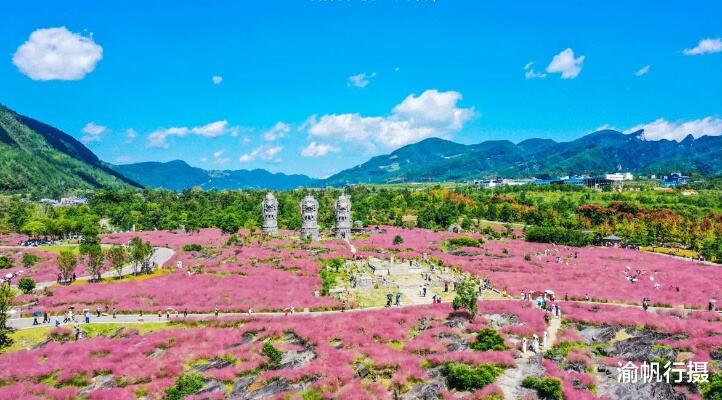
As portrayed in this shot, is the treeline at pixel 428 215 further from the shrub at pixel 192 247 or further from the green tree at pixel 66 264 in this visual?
the green tree at pixel 66 264

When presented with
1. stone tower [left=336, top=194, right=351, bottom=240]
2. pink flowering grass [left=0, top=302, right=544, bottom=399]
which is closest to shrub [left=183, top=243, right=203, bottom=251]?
stone tower [left=336, top=194, right=351, bottom=240]

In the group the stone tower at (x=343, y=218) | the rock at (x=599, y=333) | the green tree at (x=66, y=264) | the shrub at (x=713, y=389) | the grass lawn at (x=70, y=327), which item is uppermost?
the stone tower at (x=343, y=218)

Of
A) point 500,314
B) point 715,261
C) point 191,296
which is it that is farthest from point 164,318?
point 715,261

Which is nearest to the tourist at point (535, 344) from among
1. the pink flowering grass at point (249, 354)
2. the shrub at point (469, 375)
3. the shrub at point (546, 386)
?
the pink flowering grass at point (249, 354)

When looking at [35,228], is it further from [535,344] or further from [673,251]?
[673,251]

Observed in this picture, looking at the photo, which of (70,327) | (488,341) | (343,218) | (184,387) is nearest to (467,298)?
(488,341)

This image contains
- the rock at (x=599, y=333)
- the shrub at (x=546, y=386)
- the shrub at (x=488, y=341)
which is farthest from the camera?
the rock at (x=599, y=333)

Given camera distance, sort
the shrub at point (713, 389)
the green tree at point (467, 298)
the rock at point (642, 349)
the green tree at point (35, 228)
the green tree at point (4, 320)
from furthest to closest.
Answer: the green tree at point (35, 228)
the green tree at point (467, 298)
the green tree at point (4, 320)
the rock at point (642, 349)
the shrub at point (713, 389)
